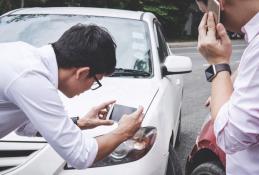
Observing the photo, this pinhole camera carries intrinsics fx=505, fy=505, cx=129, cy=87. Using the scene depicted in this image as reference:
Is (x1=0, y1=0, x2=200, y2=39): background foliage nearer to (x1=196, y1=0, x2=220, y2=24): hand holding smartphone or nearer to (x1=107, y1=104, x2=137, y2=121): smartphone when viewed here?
(x1=107, y1=104, x2=137, y2=121): smartphone

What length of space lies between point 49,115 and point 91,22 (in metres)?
2.77

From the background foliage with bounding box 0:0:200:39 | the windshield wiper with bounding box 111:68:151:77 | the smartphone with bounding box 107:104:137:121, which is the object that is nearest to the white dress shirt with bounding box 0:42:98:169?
the smartphone with bounding box 107:104:137:121

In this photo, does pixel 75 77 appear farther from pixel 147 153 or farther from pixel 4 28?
pixel 4 28

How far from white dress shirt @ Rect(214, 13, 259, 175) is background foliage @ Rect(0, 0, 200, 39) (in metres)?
21.8

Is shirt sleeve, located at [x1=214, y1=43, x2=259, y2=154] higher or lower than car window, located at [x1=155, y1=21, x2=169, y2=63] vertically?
higher

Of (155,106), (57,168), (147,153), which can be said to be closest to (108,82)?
(155,106)

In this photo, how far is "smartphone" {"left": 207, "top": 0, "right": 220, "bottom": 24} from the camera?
5.91ft

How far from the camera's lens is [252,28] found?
1.76m

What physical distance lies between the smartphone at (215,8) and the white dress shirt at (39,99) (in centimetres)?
74

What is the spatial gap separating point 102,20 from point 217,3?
10.4 feet

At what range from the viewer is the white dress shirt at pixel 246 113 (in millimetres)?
1676

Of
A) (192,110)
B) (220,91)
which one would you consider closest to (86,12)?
(220,91)

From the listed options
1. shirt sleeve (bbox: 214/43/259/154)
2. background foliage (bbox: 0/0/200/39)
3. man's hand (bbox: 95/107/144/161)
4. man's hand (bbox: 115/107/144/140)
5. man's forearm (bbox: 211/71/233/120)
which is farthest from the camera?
background foliage (bbox: 0/0/200/39)

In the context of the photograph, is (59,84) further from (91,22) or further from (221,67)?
(91,22)
